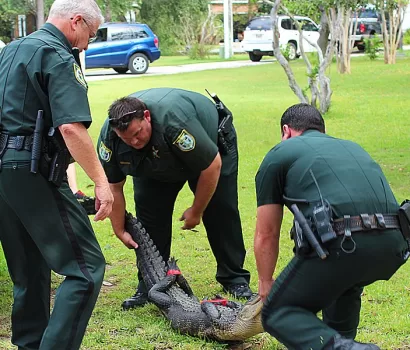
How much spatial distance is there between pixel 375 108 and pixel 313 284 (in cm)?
1171

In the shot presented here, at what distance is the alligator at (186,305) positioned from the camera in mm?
4352

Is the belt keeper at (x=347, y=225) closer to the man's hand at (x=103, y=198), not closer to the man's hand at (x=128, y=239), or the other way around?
the man's hand at (x=103, y=198)

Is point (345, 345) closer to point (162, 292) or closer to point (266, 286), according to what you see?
point (266, 286)

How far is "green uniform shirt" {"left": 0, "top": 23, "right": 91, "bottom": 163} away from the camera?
3746 mm

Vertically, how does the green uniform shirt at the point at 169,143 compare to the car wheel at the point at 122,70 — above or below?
above

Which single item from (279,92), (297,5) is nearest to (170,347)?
(297,5)

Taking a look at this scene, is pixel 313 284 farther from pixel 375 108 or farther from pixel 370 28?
pixel 370 28

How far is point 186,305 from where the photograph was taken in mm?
4871

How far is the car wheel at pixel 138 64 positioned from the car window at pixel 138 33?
2.69 feet

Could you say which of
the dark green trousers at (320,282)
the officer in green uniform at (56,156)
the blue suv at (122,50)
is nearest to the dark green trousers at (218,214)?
the officer in green uniform at (56,156)

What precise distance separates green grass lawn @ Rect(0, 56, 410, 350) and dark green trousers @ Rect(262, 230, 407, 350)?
0.97 m

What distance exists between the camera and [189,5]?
1463 inches

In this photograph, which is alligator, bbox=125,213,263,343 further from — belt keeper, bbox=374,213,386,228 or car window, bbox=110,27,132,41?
car window, bbox=110,27,132,41

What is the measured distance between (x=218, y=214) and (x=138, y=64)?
68.6 ft
